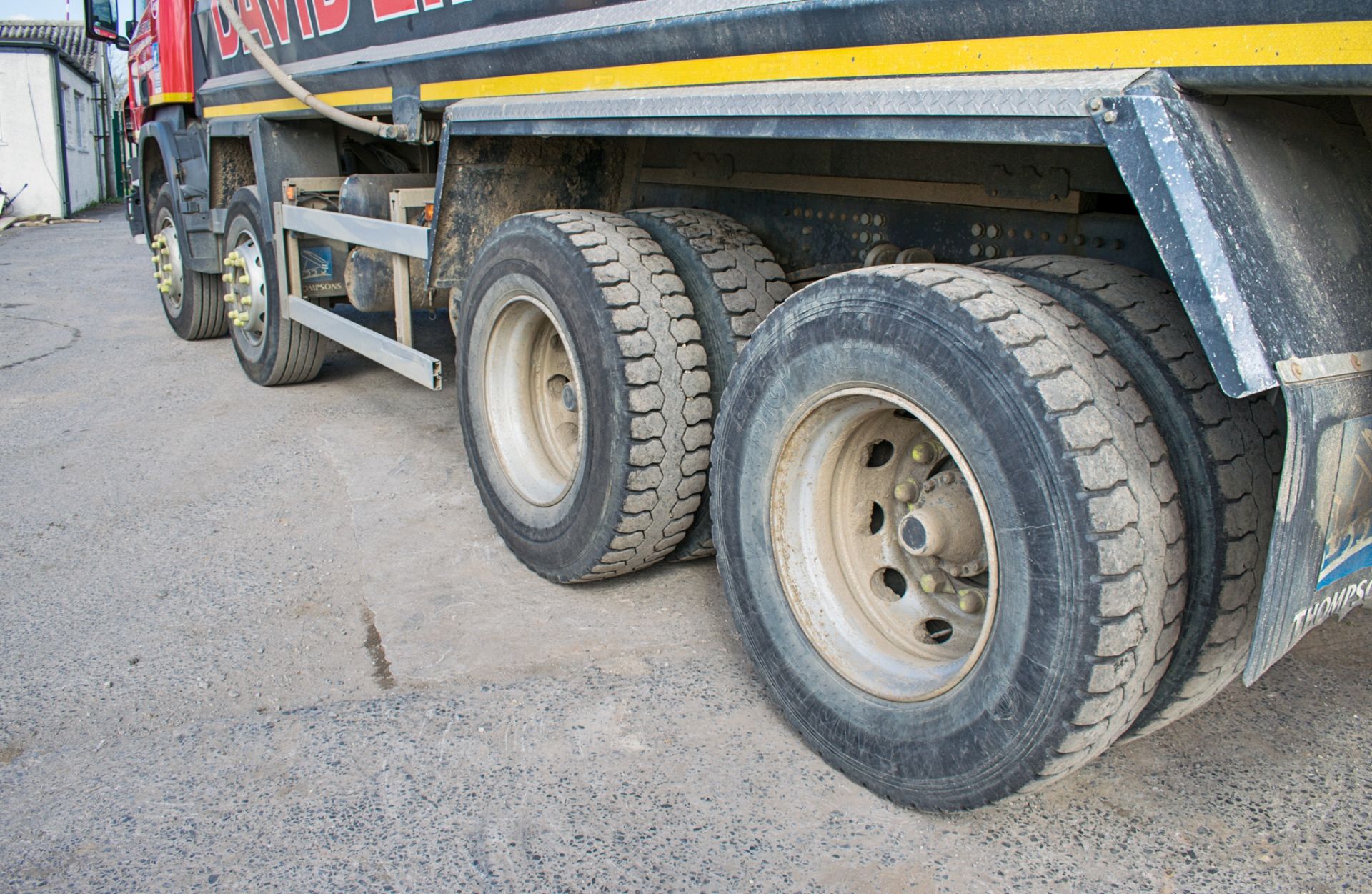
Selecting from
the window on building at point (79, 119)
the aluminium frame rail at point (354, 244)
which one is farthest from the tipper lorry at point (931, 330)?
the window on building at point (79, 119)

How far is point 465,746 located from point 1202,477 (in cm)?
177

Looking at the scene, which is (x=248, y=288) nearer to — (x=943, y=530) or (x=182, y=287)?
(x=182, y=287)

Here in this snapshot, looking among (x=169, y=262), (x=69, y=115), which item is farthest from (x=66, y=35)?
(x=169, y=262)

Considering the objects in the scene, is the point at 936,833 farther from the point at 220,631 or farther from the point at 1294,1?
the point at 220,631

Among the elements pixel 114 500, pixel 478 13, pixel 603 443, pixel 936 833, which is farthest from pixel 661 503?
pixel 114 500

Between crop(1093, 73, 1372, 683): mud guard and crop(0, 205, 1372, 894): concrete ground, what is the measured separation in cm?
74

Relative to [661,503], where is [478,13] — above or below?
above

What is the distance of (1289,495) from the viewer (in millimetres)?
1701

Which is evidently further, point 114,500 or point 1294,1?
point 114,500

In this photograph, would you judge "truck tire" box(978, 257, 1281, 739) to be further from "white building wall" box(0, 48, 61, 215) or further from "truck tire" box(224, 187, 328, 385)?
"white building wall" box(0, 48, 61, 215)

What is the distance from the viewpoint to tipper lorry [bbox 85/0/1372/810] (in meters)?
1.74

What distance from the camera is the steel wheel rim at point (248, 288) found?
6035 millimetres

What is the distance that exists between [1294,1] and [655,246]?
6.38 ft

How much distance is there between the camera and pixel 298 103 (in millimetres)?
5102
